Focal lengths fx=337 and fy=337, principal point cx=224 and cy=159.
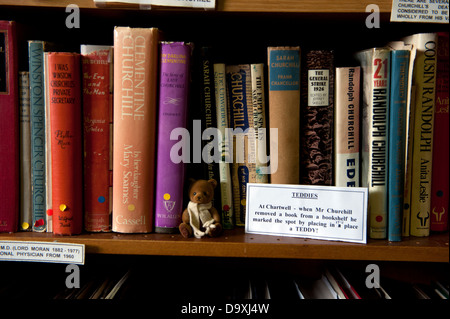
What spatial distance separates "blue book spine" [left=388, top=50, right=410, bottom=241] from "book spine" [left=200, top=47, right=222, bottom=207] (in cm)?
30

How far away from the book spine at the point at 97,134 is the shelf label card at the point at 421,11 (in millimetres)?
490

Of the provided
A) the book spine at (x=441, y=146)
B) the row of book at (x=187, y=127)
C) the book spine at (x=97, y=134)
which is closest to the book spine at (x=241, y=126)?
the row of book at (x=187, y=127)

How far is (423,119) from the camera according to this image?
579 mm

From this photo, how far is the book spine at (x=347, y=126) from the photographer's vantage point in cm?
58

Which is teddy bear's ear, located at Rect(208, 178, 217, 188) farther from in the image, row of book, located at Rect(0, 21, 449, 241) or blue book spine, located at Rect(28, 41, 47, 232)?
blue book spine, located at Rect(28, 41, 47, 232)

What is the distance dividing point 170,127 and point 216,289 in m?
0.40

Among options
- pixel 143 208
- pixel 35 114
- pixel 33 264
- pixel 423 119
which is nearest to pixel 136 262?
pixel 33 264

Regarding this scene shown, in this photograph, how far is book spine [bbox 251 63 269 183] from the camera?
23.4 inches

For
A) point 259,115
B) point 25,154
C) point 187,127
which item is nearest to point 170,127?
point 187,127

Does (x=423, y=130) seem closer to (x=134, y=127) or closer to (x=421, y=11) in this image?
(x=421, y=11)

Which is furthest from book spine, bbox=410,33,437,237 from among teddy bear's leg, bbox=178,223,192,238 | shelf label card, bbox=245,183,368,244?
teddy bear's leg, bbox=178,223,192,238

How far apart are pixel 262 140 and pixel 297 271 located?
453 millimetres

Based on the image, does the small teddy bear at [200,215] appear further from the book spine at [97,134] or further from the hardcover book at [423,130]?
the hardcover book at [423,130]

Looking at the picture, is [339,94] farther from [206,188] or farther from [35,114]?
[35,114]
